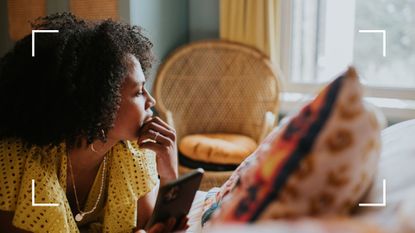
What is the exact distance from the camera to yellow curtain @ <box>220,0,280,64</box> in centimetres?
280

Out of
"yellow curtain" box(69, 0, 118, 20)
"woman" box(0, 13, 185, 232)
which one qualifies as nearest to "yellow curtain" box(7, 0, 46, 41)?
"yellow curtain" box(69, 0, 118, 20)

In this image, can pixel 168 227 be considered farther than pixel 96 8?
No

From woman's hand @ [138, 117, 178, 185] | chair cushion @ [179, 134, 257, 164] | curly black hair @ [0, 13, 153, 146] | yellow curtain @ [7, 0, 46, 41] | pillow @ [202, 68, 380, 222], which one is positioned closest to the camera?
pillow @ [202, 68, 380, 222]

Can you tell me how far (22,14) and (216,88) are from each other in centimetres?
117

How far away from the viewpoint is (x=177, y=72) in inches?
114

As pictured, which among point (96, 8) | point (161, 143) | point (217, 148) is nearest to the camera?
point (161, 143)

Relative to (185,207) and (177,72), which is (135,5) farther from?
(185,207)

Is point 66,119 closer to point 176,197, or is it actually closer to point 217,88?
point 176,197

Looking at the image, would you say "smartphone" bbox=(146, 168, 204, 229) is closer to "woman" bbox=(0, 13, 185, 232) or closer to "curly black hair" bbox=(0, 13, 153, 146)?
"woman" bbox=(0, 13, 185, 232)

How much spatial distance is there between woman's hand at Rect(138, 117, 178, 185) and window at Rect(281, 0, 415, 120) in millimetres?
1540

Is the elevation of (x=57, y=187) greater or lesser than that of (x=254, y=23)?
lesser

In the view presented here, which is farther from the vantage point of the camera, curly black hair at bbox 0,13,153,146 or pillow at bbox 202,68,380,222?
curly black hair at bbox 0,13,153,146

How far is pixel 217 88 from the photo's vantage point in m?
2.91

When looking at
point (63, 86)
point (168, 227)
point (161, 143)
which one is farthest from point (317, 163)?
point (161, 143)
